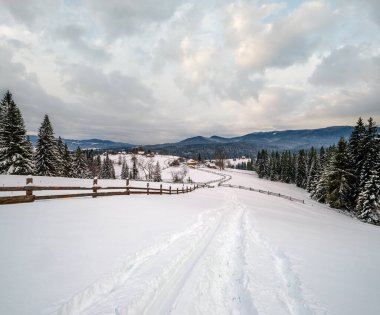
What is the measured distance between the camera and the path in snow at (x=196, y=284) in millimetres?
4141

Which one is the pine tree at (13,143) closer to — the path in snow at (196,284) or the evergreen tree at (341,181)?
the path in snow at (196,284)

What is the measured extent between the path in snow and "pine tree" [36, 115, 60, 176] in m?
37.9

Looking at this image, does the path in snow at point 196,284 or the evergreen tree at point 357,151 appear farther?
A: the evergreen tree at point 357,151

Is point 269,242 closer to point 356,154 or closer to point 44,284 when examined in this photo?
point 44,284

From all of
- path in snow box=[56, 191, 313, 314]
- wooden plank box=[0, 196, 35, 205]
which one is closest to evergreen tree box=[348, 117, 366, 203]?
path in snow box=[56, 191, 313, 314]

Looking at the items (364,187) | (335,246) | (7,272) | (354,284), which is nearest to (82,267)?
(7,272)

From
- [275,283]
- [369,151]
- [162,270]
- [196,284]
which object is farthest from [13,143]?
[369,151]

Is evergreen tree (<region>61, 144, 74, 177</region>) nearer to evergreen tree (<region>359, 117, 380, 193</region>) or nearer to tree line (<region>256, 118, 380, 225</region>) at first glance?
tree line (<region>256, 118, 380, 225</region>)

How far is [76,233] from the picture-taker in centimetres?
680

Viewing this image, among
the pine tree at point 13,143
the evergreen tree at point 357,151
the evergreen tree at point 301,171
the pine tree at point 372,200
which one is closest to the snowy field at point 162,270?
the pine tree at point 372,200

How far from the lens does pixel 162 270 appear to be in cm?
545

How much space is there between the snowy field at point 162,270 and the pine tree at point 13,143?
28.1m

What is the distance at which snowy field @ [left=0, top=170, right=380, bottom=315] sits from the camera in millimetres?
4129

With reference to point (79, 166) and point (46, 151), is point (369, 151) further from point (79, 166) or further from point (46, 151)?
point (79, 166)
